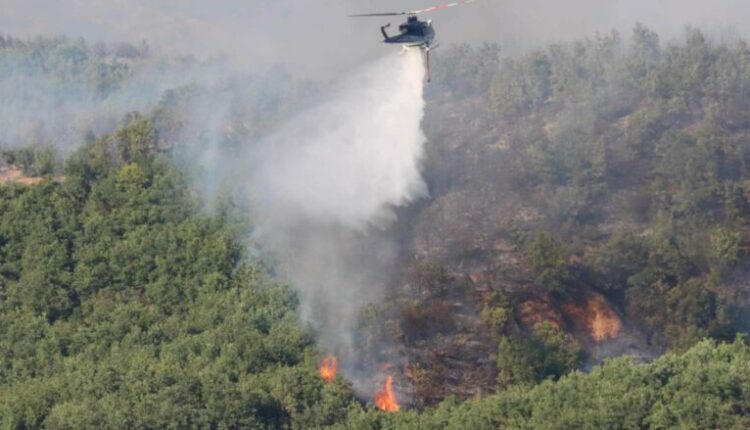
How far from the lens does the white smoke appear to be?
10975 centimetres

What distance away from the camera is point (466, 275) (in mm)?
113188

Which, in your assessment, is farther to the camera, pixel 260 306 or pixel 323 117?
pixel 323 117

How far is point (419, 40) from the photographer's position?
97312mm

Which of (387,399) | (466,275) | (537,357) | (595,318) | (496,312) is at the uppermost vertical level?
(387,399)

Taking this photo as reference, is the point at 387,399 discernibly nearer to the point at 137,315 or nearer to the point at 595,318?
the point at 595,318

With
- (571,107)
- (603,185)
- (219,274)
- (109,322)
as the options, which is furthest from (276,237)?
(571,107)

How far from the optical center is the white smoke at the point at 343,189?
360 feet

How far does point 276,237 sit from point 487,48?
161 ft

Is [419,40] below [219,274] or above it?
above

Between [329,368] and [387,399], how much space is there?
3659mm

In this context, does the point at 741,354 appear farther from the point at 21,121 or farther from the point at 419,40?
the point at 21,121

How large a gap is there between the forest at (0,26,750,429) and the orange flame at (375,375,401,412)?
0.60 m

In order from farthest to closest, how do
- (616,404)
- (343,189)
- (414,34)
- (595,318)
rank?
1. (343,189)
2. (595,318)
3. (414,34)
4. (616,404)

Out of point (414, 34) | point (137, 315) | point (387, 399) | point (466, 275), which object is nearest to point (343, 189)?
point (466, 275)
